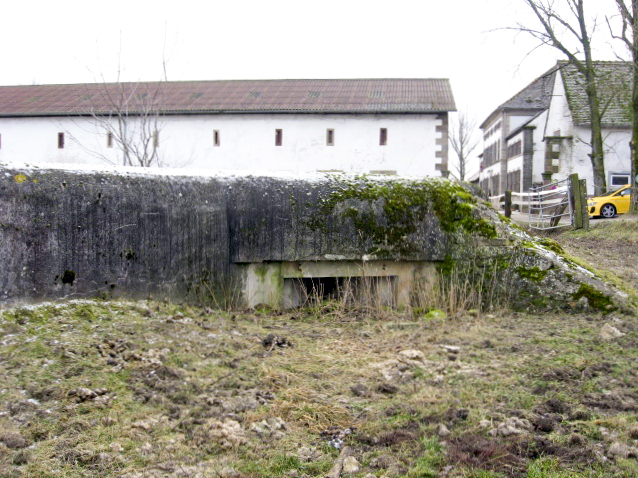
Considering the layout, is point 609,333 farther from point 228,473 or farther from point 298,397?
point 228,473

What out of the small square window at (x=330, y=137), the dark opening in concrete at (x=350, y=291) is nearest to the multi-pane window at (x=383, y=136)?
the small square window at (x=330, y=137)

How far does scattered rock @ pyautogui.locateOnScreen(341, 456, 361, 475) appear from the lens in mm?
2501

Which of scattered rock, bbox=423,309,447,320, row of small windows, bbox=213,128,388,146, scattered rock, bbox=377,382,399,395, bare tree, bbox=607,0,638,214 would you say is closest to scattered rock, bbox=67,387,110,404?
scattered rock, bbox=377,382,399,395

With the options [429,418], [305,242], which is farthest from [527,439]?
[305,242]

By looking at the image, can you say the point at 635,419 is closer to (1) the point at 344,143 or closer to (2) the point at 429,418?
(2) the point at 429,418

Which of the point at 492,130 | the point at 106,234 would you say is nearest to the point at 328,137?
the point at 492,130

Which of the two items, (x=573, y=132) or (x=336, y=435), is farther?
(x=573, y=132)

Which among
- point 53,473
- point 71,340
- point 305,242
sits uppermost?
point 305,242

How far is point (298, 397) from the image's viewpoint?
3.30 m

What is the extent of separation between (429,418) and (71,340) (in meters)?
2.24

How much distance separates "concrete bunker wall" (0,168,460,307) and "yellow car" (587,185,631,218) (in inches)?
597

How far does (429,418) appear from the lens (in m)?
2.96

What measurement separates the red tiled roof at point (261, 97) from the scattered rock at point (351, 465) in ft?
88.4

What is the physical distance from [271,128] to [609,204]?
1602 cm
